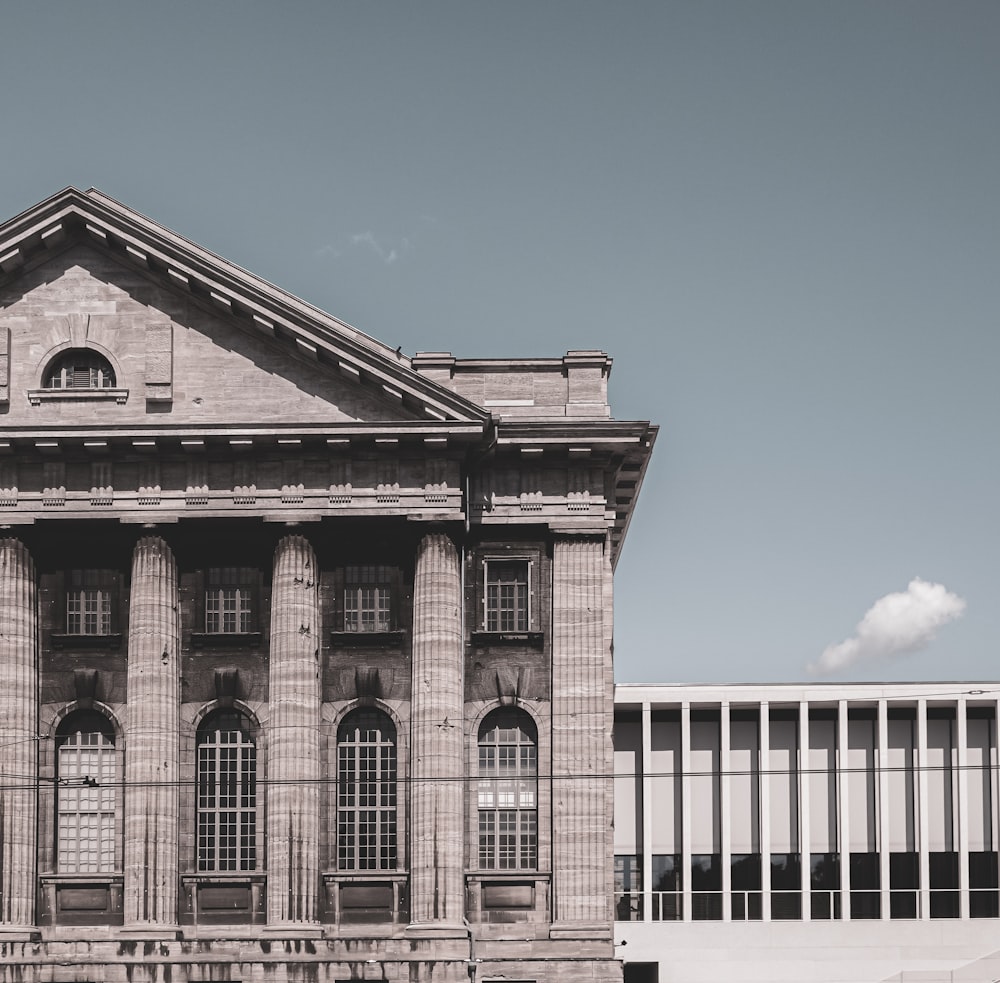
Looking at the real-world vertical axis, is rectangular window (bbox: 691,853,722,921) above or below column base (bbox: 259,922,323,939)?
below

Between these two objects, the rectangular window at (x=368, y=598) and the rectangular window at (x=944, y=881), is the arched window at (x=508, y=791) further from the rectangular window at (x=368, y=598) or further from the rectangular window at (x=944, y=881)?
the rectangular window at (x=944, y=881)

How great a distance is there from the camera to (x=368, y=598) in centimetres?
4725

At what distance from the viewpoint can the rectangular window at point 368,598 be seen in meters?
47.1

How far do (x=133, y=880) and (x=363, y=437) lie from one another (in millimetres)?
12629

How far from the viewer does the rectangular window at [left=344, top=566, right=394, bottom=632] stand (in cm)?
4712

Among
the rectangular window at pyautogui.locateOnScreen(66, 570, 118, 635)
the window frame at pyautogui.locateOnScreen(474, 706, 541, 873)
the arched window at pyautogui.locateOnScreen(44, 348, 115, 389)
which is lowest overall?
the window frame at pyautogui.locateOnScreen(474, 706, 541, 873)

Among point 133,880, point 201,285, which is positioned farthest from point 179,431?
point 133,880

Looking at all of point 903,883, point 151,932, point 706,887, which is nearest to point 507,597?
point 151,932

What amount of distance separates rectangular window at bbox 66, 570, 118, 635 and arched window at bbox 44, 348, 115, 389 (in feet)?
16.8

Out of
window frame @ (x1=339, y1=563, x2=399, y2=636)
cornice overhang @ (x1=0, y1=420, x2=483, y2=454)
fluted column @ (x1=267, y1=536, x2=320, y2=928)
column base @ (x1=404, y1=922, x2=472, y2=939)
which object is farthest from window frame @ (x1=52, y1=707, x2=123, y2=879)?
column base @ (x1=404, y1=922, x2=472, y2=939)

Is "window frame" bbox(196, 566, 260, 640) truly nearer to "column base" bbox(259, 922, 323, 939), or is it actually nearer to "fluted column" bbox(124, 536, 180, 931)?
"fluted column" bbox(124, 536, 180, 931)

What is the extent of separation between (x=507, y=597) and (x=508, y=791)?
5.09 metres

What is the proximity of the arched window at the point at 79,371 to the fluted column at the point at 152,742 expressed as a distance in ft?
15.5

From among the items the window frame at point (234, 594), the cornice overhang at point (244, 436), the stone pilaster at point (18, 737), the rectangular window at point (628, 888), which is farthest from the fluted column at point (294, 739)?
the rectangular window at point (628, 888)
